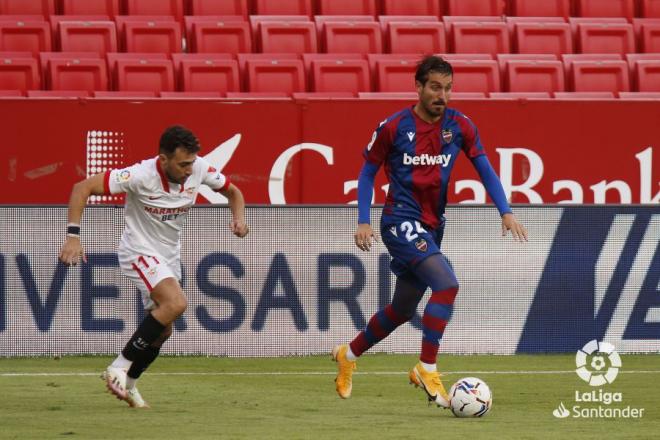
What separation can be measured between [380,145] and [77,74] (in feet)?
21.3

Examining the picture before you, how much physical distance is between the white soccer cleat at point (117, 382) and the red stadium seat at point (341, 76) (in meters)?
6.59

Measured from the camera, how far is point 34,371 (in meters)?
10.3

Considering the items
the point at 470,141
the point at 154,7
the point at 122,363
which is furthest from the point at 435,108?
the point at 154,7

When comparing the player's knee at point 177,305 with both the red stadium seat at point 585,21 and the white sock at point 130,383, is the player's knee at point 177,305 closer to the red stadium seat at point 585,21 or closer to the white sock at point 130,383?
the white sock at point 130,383

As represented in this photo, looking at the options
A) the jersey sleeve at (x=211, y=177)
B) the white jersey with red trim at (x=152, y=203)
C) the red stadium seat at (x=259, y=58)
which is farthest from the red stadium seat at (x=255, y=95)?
the white jersey with red trim at (x=152, y=203)

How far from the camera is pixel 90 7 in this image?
1495cm

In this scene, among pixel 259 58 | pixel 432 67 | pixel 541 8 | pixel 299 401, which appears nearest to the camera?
pixel 432 67

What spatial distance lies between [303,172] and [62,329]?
3.06 meters

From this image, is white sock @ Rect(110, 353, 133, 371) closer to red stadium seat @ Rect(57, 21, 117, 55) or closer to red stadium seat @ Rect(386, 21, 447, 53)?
red stadium seat @ Rect(57, 21, 117, 55)

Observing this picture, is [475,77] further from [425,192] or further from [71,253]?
[71,253]

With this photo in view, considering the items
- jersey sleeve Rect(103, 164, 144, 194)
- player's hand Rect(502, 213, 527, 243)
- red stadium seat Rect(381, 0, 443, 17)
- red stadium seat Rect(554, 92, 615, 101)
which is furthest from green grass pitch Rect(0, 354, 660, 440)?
red stadium seat Rect(381, 0, 443, 17)

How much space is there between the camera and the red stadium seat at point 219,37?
1467 centimetres

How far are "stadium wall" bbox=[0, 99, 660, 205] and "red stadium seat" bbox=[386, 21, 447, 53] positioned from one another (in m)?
1.89

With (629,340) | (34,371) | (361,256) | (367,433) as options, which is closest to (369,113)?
(361,256)
